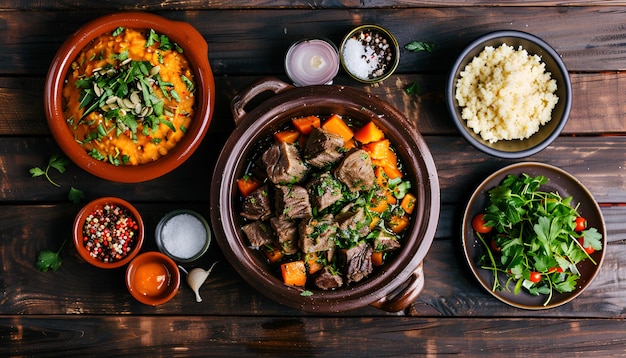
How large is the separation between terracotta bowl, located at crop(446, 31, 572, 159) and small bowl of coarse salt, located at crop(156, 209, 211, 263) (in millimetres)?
1340

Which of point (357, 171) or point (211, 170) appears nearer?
point (357, 171)

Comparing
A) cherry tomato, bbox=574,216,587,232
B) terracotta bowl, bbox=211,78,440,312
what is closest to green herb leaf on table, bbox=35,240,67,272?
terracotta bowl, bbox=211,78,440,312

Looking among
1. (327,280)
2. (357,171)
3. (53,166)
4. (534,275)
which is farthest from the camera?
(53,166)

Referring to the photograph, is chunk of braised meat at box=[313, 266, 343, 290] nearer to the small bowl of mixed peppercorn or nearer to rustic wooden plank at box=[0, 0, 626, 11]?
the small bowl of mixed peppercorn

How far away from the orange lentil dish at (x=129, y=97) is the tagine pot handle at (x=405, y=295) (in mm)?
1218

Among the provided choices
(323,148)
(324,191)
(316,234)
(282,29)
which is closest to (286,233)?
(316,234)

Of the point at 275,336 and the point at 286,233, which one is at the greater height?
the point at 286,233

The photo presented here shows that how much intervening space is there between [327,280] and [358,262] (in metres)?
0.16

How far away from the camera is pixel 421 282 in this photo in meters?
2.68

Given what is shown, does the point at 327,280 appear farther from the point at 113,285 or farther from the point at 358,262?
the point at 113,285

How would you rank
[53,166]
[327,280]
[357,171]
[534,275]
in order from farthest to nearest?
[53,166] < [534,275] < [327,280] < [357,171]

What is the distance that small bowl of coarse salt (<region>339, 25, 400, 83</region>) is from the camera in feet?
9.12

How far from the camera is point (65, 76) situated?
2609mm

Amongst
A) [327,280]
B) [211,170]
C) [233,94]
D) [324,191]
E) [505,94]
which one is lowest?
[327,280]
